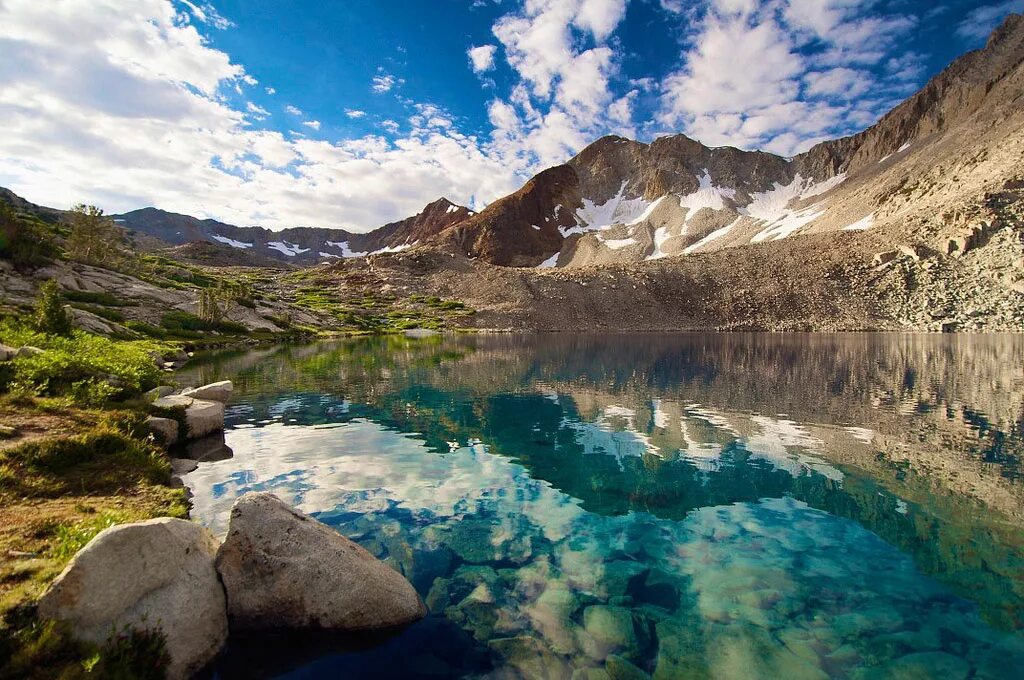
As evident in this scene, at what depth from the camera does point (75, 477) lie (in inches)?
455

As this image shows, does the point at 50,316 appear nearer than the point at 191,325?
Yes

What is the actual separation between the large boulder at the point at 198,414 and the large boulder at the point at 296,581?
14368mm

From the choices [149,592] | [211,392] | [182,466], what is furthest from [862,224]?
[149,592]

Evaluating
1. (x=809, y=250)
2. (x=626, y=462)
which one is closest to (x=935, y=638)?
(x=626, y=462)

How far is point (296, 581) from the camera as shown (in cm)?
856

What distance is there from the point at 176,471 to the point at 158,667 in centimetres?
1143

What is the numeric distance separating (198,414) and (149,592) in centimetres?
1637

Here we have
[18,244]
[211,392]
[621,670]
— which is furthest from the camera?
[18,244]

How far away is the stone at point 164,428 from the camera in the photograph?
1811 cm

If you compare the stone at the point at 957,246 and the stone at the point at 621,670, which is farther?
the stone at the point at 957,246

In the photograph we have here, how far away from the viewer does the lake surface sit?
8.10 m

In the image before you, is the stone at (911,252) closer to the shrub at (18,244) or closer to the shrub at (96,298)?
the shrub at (96,298)

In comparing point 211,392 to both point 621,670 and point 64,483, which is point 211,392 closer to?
point 64,483

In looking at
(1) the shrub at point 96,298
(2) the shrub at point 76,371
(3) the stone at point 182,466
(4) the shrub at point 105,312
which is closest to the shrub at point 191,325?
(1) the shrub at point 96,298
